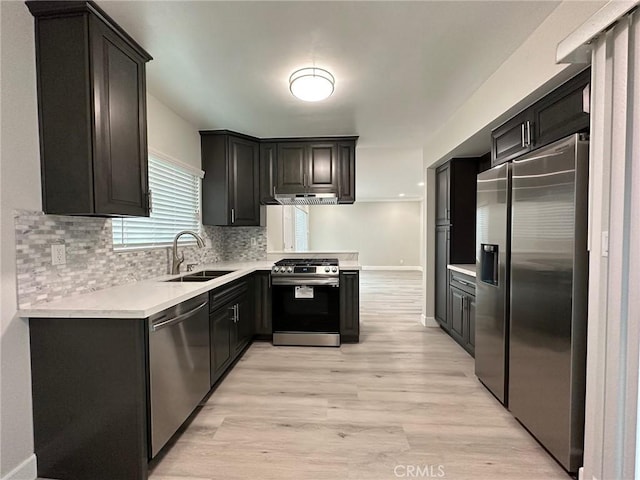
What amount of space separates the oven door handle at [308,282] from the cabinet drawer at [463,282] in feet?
4.32

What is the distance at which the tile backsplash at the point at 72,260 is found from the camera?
1595 mm

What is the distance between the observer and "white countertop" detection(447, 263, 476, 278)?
304cm

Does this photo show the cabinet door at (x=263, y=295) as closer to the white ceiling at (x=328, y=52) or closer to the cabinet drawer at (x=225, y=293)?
the cabinet drawer at (x=225, y=293)

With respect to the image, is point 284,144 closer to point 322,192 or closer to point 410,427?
point 322,192

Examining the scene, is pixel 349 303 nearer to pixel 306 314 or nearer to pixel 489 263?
pixel 306 314

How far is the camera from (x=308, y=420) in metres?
2.15

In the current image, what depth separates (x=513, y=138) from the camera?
228 centimetres

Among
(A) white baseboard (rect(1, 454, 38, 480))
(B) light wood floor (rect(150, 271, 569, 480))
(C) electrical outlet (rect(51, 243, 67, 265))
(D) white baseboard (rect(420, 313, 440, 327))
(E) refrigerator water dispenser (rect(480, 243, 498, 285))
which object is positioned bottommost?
(B) light wood floor (rect(150, 271, 569, 480))

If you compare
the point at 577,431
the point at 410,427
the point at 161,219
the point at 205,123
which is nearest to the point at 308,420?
the point at 410,427

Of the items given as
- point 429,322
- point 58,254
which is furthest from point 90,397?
point 429,322

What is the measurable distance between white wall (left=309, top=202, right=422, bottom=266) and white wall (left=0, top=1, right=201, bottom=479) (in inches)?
357

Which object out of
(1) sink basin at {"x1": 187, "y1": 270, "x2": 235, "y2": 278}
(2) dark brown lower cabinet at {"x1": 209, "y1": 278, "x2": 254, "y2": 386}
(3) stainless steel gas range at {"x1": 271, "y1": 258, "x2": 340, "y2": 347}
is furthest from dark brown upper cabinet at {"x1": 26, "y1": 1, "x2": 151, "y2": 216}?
(3) stainless steel gas range at {"x1": 271, "y1": 258, "x2": 340, "y2": 347}

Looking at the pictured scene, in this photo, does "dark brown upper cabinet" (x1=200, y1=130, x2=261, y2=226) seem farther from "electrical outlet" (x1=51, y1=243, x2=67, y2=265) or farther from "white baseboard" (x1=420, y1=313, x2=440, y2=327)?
"white baseboard" (x1=420, y1=313, x2=440, y2=327)

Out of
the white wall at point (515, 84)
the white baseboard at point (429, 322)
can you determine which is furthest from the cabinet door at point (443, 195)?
the white baseboard at point (429, 322)
